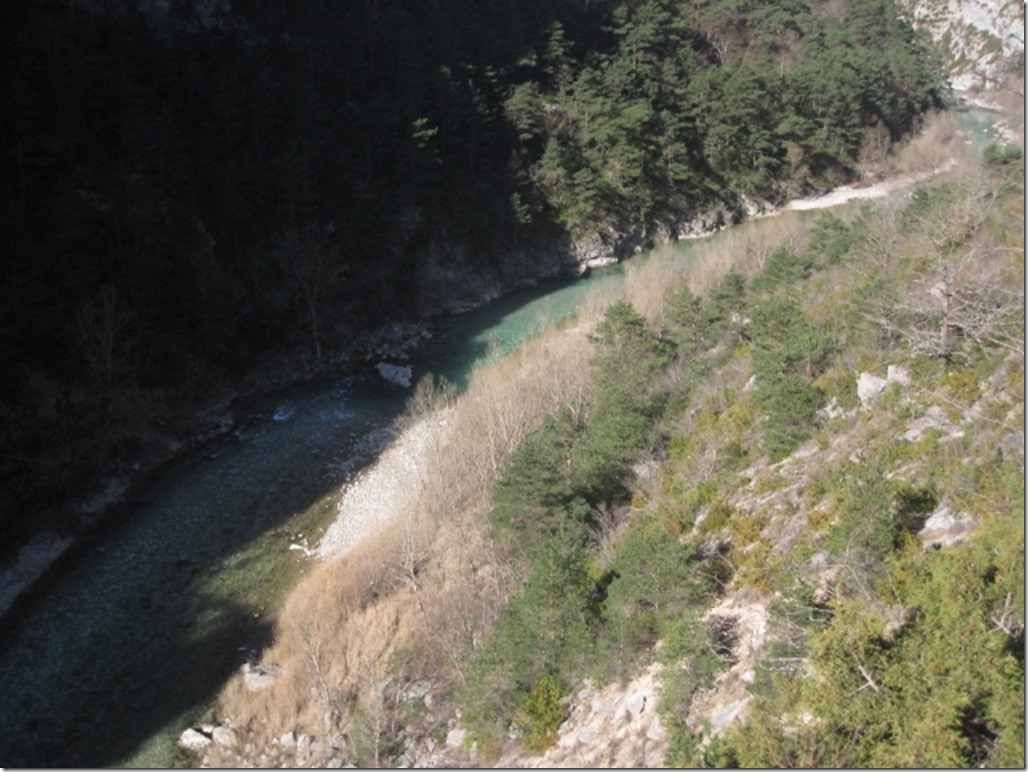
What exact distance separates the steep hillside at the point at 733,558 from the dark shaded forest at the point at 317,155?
13.8 meters

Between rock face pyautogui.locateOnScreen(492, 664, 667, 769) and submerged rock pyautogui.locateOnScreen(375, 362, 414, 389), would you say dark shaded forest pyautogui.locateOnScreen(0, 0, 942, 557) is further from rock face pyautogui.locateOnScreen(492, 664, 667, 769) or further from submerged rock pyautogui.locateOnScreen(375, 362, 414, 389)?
rock face pyautogui.locateOnScreen(492, 664, 667, 769)

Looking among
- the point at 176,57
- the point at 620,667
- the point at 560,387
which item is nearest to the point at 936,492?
the point at 620,667

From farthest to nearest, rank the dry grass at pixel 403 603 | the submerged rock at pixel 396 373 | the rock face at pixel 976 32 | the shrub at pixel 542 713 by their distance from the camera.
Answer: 1. the submerged rock at pixel 396 373
2. the rock face at pixel 976 32
3. the dry grass at pixel 403 603
4. the shrub at pixel 542 713

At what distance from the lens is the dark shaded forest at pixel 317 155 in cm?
2956

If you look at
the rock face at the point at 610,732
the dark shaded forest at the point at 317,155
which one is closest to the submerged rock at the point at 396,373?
the dark shaded forest at the point at 317,155

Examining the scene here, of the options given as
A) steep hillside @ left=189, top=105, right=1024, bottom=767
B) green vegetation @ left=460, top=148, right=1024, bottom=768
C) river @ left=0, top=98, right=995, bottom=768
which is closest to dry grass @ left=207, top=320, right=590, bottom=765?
steep hillside @ left=189, top=105, right=1024, bottom=767

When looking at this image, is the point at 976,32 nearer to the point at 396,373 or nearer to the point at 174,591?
the point at 396,373

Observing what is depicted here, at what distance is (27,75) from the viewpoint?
31.4m

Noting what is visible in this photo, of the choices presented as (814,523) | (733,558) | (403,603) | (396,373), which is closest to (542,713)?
(733,558)

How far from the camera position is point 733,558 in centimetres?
1634

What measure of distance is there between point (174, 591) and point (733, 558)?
1771 cm

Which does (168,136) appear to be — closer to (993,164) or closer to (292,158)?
(292,158)

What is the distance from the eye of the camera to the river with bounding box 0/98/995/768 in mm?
19938

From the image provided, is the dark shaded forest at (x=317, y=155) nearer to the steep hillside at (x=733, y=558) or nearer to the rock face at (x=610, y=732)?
the steep hillside at (x=733, y=558)
